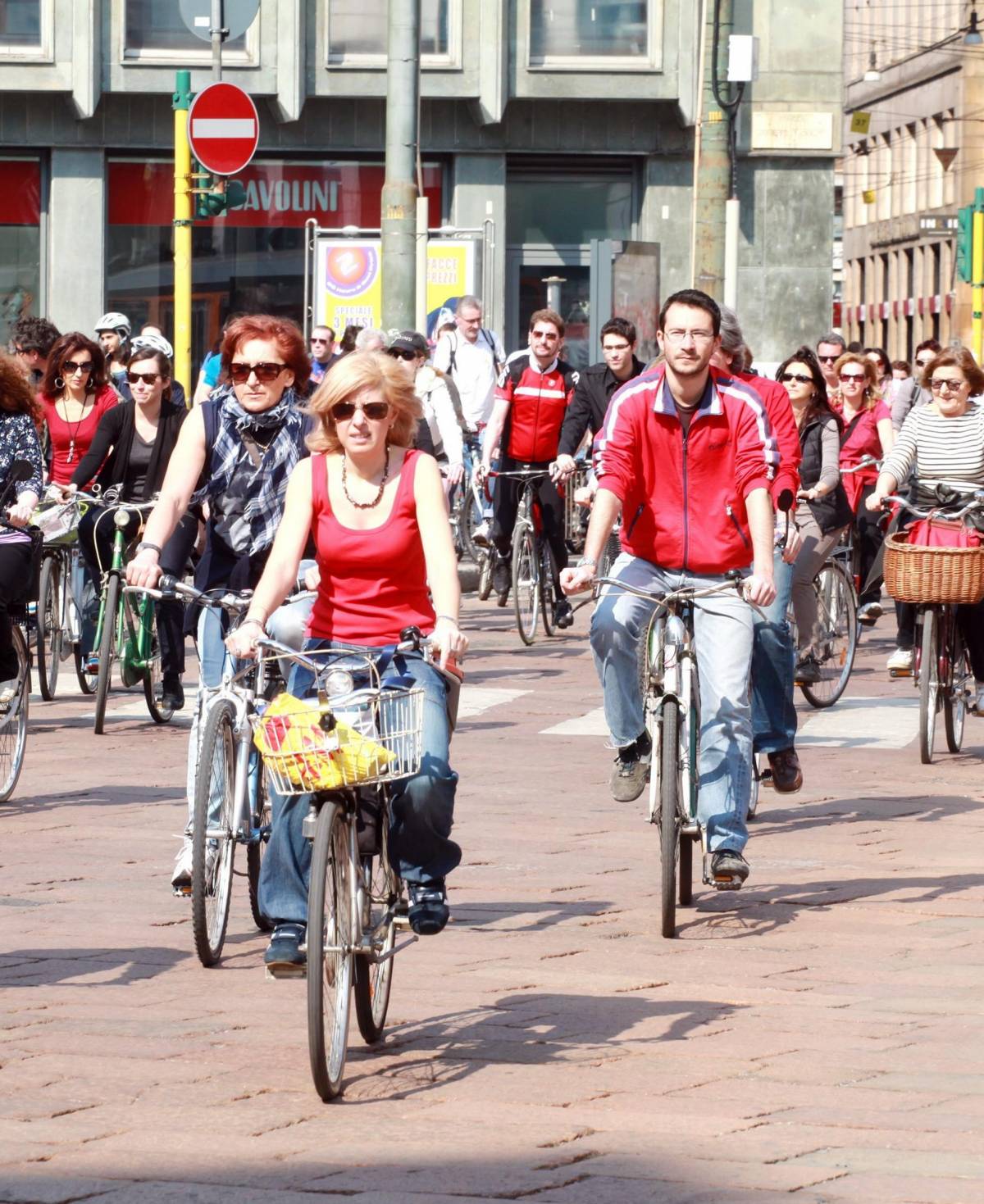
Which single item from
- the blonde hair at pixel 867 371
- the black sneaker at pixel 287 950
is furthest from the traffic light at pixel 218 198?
the black sneaker at pixel 287 950

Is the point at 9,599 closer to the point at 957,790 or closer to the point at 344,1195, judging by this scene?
the point at 957,790

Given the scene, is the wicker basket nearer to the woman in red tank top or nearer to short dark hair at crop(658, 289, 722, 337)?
short dark hair at crop(658, 289, 722, 337)

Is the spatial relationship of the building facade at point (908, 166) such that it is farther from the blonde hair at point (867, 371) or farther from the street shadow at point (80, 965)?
the street shadow at point (80, 965)

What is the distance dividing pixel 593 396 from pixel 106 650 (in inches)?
184

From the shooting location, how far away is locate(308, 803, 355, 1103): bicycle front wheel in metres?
5.34

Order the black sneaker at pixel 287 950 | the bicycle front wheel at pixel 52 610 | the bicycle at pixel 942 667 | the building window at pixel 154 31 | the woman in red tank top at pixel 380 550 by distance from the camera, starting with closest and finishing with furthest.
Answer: the black sneaker at pixel 287 950, the woman in red tank top at pixel 380 550, the bicycle at pixel 942 667, the bicycle front wheel at pixel 52 610, the building window at pixel 154 31

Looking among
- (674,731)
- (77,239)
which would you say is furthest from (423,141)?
(674,731)

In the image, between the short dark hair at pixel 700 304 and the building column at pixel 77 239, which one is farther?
the building column at pixel 77 239

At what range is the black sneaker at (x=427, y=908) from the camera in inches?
238

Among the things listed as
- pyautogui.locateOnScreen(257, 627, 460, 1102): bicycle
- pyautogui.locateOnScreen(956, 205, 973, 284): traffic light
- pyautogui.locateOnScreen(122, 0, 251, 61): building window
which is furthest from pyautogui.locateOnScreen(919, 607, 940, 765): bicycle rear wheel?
pyautogui.locateOnScreen(956, 205, 973, 284): traffic light

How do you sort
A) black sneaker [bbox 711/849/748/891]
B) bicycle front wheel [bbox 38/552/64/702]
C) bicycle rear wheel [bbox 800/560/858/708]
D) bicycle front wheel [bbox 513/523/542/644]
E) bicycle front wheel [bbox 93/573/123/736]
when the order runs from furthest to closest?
bicycle front wheel [bbox 513/523/542/644], bicycle front wheel [bbox 38/552/64/702], bicycle rear wheel [bbox 800/560/858/708], bicycle front wheel [bbox 93/573/123/736], black sneaker [bbox 711/849/748/891]

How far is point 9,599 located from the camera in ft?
32.2

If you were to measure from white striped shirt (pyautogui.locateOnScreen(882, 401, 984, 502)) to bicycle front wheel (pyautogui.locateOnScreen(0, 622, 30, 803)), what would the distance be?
440 cm

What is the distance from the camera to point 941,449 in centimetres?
1260
